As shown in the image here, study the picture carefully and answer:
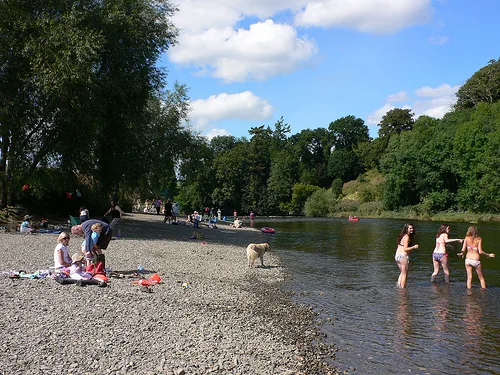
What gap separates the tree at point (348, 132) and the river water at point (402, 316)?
122 m

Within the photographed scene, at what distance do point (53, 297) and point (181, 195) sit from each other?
92431 millimetres

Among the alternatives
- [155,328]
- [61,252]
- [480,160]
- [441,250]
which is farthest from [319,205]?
[155,328]

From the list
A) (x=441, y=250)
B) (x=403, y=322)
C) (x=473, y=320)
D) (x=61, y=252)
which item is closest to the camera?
(x=403, y=322)

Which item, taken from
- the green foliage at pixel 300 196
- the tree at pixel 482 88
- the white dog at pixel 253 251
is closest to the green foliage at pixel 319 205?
the green foliage at pixel 300 196

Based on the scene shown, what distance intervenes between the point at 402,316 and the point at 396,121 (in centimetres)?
10765

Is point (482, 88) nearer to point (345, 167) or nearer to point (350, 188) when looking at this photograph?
point (350, 188)

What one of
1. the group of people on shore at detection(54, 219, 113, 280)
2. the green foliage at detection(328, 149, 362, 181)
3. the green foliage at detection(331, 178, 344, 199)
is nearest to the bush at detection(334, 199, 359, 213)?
the green foliage at detection(331, 178, 344, 199)

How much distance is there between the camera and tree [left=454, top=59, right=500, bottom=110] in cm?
8381

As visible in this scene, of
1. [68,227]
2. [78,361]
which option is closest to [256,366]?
[78,361]

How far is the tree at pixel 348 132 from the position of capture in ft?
458

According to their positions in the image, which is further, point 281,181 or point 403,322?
point 281,181

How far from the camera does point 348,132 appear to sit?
139625mm

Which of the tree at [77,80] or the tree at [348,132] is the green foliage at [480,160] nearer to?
the tree at [77,80]

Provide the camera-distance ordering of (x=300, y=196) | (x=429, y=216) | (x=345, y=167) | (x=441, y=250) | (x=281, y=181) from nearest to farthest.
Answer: (x=441, y=250)
(x=429, y=216)
(x=300, y=196)
(x=281, y=181)
(x=345, y=167)
